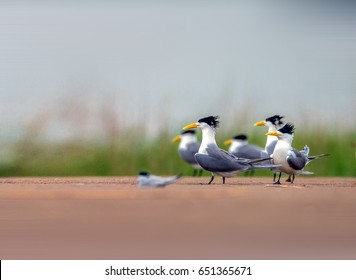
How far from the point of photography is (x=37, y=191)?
7836mm


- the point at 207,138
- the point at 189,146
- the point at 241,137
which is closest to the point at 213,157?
the point at 207,138

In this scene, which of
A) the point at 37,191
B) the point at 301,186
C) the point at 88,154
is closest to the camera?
the point at 37,191

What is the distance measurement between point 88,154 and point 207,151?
140 cm

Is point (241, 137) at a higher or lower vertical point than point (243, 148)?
higher

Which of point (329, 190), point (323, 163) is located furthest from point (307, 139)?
point (329, 190)

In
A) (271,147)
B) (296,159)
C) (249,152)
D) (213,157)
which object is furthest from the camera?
(249,152)

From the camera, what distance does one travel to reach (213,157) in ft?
26.5

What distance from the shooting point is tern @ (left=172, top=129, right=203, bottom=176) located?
9.11 m

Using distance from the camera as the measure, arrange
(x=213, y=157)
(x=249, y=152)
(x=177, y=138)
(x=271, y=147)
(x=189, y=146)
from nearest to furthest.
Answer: (x=213, y=157)
(x=271, y=147)
(x=249, y=152)
(x=189, y=146)
(x=177, y=138)

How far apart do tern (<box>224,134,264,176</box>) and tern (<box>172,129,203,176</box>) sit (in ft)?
1.11

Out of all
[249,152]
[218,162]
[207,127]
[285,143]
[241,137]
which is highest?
[241,137]

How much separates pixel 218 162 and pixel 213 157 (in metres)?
0.06

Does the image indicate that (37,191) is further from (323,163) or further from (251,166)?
(323,163)

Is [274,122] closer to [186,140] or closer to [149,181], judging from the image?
[186,140]
